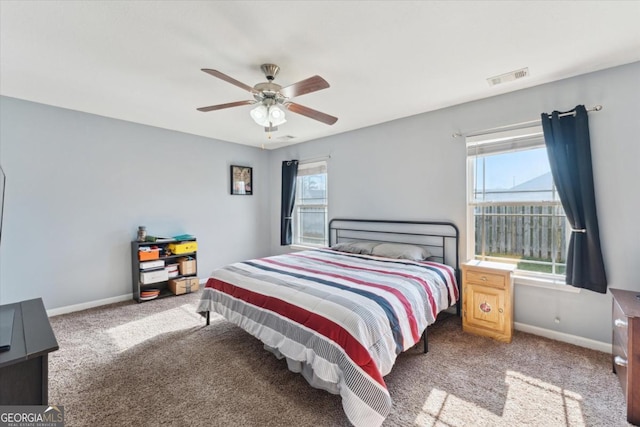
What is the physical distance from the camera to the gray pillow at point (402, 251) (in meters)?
3.28

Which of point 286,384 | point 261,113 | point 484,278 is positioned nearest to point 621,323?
point 484,278

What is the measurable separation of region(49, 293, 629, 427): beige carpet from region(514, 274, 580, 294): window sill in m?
0.51

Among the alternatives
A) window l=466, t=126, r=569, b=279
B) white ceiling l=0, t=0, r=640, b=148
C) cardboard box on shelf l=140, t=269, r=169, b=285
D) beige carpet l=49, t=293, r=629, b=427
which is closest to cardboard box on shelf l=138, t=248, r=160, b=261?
cardboard box on shelf l=140, t=269, r=169, b=285

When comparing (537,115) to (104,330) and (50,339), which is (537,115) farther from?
(104,330)

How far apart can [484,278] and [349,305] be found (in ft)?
5.58

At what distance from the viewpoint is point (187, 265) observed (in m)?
4.23

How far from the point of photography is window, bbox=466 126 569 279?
2.80 meters

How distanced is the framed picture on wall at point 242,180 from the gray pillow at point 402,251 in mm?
2887

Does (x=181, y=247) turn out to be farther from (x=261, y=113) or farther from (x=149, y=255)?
(x=261, y=113)

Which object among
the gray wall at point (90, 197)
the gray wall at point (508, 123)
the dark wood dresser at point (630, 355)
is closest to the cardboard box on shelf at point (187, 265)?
the gray wall at point (90, 197)

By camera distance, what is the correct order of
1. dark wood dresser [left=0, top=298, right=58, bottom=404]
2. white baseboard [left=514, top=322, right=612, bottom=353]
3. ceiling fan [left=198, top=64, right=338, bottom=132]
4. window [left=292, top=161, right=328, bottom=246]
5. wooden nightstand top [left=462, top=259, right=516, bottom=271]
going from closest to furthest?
dark wood dresser [left=0, top=298, right=58, bottom=404] → ceiling fan [left=198, top=64, right=338, bottom=132] → white baseboard [left=514, top=322, right=612, bottom=353] → wooden nightstand top [left=462, top=259, right=516, bottom=271] → window [left=292, top=161, right=328, bottom=246]

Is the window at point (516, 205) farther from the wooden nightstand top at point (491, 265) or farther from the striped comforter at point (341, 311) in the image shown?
the striped comforter at point (341, 311)

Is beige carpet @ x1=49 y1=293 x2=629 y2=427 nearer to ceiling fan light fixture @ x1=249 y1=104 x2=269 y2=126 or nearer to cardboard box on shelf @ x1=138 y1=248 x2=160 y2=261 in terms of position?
cardboard box on shelf @ x1=138 y1=248 x2=160 y2=261

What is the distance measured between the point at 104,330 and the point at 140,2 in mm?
3078
